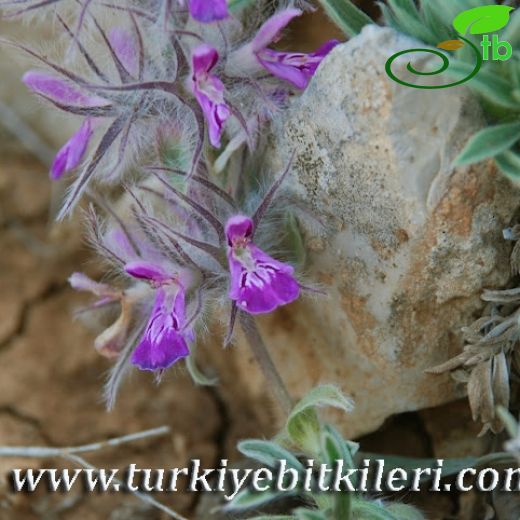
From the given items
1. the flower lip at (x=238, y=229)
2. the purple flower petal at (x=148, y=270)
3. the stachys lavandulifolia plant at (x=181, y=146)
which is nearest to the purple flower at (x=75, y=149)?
the stachys lavandulifolia plant at (x=181, y=146)

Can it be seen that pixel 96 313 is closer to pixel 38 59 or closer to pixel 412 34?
pixel 38 59

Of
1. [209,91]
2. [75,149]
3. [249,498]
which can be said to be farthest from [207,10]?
[249,498]

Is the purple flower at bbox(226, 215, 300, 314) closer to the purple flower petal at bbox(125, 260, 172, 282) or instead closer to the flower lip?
the flower lip

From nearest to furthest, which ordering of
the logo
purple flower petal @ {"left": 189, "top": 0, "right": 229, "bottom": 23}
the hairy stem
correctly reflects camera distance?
purple flower petal @ {"left": 189, "top": 0, "right": 229, "bottom": 23}
the logo
the hairy stem

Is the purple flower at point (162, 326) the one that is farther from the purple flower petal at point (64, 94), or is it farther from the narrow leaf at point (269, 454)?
the purple flower petal at point (64, 94)

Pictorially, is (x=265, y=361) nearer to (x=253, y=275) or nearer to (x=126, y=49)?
(x=253, y=275)

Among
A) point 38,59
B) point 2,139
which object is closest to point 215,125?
point 38,59

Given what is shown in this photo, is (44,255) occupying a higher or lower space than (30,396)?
higher

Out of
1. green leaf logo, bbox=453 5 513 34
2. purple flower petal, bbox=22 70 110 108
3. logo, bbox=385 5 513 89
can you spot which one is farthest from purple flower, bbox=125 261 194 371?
green leaf logo, bbox=453 5 513 34
